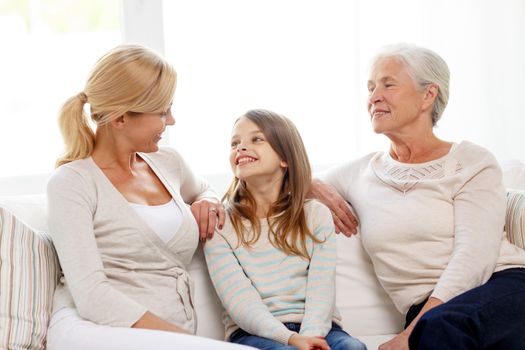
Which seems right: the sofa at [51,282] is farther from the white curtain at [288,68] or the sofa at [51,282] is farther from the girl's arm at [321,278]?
the white curtain at [288,68]

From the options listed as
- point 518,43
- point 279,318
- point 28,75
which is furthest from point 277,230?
point 518,43

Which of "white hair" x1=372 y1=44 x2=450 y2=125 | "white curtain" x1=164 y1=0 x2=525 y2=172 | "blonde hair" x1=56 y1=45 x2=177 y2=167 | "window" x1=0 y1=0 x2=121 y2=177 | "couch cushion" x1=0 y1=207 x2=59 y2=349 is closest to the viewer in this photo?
"couch cushion" x1=0 y1=207 x2=59 y2=349

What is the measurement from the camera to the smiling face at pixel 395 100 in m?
2.52

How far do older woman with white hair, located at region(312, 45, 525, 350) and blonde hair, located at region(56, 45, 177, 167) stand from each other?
0.67 meters

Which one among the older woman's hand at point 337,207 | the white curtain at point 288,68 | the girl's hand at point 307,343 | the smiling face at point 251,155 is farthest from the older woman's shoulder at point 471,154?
the white curtain at point 288,68

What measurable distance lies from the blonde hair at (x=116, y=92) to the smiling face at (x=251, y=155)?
10.1 inches

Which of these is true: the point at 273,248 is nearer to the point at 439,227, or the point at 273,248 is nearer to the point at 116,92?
the point at 439,227

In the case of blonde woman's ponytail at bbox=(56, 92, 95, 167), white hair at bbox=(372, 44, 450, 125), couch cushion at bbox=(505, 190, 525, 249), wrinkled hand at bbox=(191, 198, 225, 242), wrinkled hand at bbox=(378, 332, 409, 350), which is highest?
white hair at bbox=(372, 44, 450, 125)

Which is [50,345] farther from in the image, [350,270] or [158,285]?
[350,270]

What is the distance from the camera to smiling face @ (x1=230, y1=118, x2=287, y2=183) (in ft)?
7.73

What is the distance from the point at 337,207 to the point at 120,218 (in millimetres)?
732

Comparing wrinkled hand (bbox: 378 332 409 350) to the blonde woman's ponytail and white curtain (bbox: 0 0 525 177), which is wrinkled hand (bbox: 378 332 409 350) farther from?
white curtain (bbox: 0 0 525 177)

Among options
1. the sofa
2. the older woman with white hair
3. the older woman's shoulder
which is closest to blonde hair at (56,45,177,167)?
the sofa

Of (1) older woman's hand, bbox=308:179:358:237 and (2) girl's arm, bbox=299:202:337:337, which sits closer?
(2) girl's arm, bbox=299:202:337:337
